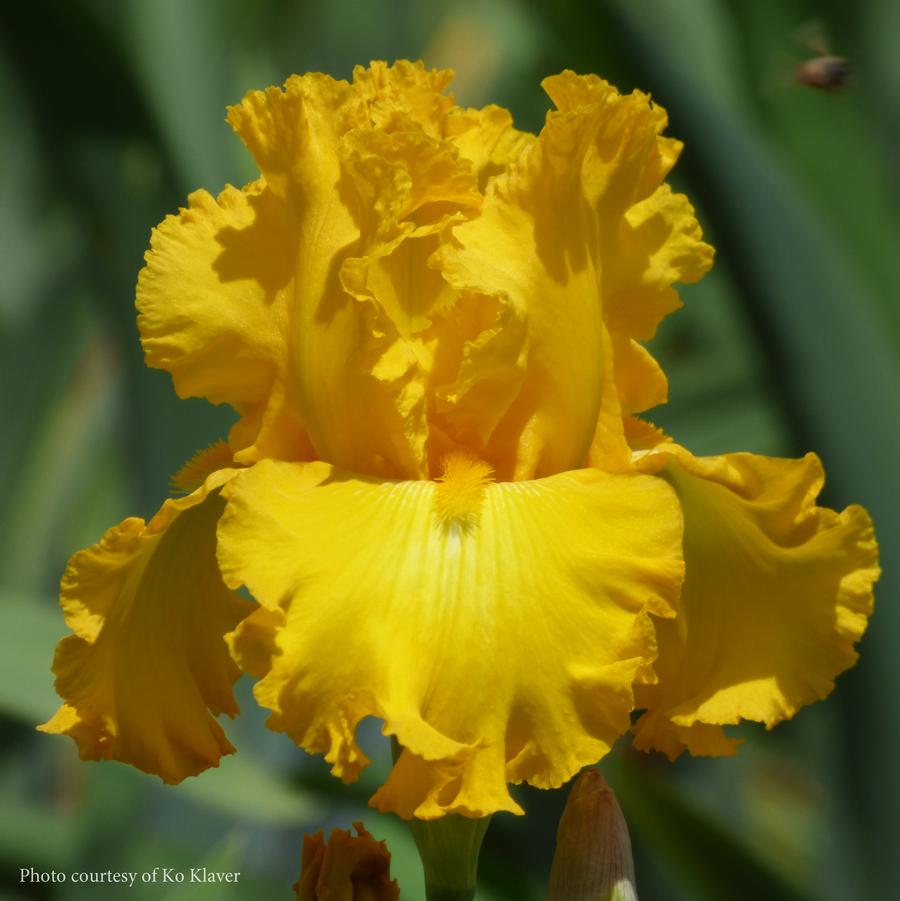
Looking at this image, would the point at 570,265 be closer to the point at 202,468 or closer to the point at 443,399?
the point at 443,399

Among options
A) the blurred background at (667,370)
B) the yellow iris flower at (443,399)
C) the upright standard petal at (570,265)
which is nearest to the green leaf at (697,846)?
the blurred background at (667,370)

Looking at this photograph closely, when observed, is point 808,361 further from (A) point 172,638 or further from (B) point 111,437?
(B) point 111,437

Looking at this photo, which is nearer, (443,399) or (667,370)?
(443,399)

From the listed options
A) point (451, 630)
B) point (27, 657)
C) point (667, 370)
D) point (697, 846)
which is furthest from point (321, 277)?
point (667, 370)

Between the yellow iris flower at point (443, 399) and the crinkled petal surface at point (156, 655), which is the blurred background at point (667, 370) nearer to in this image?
the crinkled petal surface at point (156, 655)

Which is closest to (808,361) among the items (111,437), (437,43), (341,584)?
(341,584)
